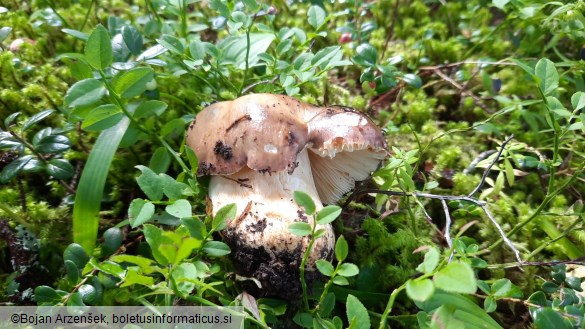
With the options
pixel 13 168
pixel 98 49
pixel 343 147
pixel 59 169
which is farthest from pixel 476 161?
pixel 13 168

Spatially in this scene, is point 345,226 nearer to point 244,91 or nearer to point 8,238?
point 244,91

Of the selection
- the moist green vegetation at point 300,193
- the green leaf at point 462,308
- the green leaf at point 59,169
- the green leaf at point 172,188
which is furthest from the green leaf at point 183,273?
the green leaf at point 59,169

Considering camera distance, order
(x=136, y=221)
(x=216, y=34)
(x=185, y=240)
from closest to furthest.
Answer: (x=185, y=240) → (x=136, y=221) → (x=216, y=34)

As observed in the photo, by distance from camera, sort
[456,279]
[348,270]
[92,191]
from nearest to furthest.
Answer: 1. [456,279]
2. [348,270]
3. [92,191]

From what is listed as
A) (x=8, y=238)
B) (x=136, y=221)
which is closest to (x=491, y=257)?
(x=136, y=221)

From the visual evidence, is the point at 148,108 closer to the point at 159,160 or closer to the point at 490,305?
the point at 159,160

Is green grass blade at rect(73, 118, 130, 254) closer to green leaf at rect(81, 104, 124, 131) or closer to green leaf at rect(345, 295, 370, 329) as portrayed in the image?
green leaf at rect(81, 104, 124, 131)
